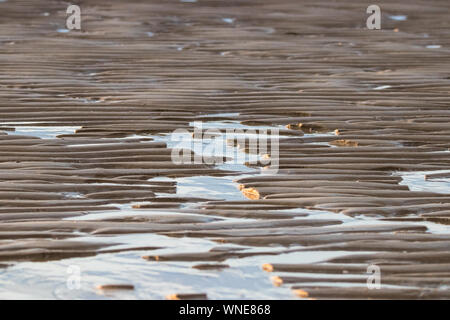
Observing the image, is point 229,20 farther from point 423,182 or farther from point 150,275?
point 150,275

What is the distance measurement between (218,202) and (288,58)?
3.79 m

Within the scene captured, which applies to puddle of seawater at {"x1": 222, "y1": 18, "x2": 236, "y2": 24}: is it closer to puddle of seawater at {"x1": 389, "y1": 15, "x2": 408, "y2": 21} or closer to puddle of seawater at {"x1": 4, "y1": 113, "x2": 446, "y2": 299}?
puddle of seawater at {"x1": 389, "y1": 15, "x2": 408, "y2": 21}

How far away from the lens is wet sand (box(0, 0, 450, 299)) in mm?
3389

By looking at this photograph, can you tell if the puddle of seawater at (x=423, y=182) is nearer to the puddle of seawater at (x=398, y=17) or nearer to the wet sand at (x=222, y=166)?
the wet sand at (x=222, y=166)

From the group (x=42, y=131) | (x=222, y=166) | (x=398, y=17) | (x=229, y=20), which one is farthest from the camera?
(x=398, y=17)

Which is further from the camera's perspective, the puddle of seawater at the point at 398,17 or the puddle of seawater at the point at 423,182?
the puddle of seawater at the point at 398,17

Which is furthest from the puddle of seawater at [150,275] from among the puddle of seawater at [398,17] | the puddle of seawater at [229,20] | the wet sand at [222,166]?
the puddle of seawater at [398,17]

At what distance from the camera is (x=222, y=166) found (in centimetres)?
480

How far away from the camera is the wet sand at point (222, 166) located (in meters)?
3.39

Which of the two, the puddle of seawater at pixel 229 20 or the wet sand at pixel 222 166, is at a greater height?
the puddle of seawater at pixel 229 20

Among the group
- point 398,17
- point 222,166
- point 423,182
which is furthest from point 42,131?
point 398,17

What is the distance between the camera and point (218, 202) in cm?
414
